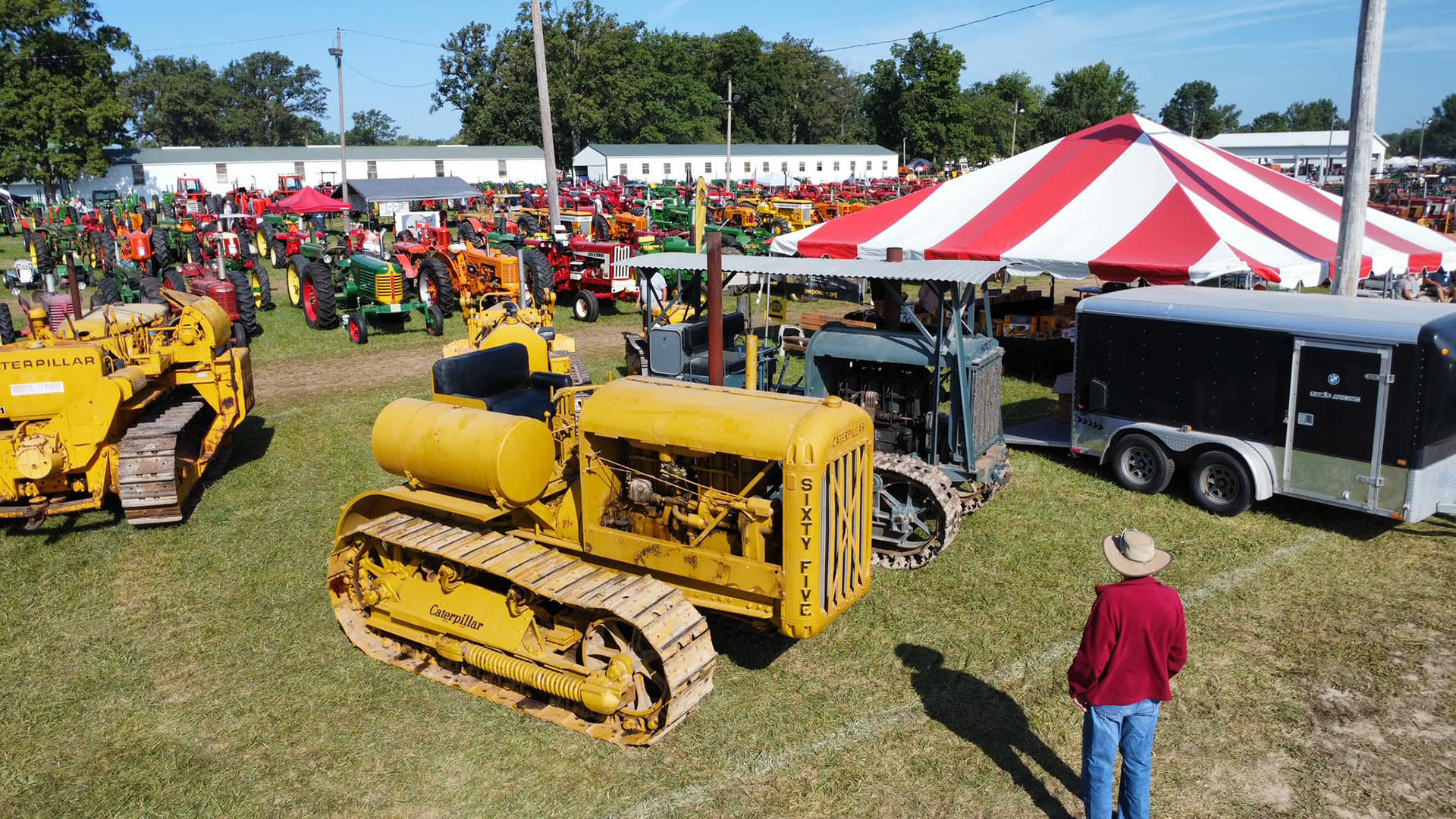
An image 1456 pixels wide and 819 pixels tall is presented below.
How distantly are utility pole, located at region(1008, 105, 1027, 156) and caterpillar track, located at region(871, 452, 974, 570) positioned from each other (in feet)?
240

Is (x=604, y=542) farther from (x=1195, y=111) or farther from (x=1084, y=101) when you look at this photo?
(x=1195, y=111)

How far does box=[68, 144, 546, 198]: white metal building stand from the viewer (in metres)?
56.7

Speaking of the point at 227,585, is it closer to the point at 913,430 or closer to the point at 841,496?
the point at 841,496

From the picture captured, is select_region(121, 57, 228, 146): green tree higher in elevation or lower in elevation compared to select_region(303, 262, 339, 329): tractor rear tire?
higher

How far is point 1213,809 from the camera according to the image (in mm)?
4879

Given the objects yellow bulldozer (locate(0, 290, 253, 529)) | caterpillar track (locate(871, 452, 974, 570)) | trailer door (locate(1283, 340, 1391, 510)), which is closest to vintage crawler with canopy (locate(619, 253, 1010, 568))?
caterpillar track (locate(871, 452, 974, 570))

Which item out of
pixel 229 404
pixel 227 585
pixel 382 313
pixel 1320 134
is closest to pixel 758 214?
pixel 382 313

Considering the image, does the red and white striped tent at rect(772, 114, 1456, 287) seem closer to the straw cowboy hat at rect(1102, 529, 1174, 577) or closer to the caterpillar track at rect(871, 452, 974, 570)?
the caterpillar track at rect(871, 452, 974, 570)

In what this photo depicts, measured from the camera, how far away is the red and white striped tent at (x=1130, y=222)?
1165 centimetres

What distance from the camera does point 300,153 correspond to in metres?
62.4

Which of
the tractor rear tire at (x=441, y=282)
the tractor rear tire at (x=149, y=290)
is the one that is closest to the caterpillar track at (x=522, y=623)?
the tractor rear tire at (x=149, y=290)

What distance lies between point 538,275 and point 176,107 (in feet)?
293

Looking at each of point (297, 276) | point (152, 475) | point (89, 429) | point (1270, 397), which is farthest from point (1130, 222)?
point (297, 276)

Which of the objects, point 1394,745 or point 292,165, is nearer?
point 1394,745
